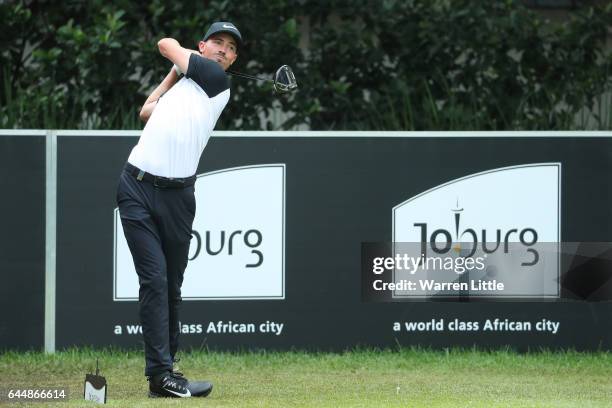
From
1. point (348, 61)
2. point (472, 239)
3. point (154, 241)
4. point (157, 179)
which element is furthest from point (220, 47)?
point (348, 61)

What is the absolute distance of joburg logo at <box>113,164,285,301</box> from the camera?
8328mm

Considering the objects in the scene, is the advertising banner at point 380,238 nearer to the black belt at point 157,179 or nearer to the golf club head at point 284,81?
the golf club head at point 284,81

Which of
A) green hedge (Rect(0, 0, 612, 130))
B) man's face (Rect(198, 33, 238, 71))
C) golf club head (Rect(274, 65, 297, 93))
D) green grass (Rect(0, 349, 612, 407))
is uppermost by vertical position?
green hedge (Rect(0, 0, 612, 130))

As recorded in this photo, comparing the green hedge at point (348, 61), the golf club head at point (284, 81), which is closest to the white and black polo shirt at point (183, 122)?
the golf club head at point (284, 81)

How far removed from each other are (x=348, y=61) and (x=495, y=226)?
3.17 metres

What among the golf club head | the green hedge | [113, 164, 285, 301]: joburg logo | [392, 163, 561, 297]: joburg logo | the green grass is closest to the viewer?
the green grass

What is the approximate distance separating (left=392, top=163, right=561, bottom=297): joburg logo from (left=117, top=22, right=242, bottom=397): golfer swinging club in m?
2.35

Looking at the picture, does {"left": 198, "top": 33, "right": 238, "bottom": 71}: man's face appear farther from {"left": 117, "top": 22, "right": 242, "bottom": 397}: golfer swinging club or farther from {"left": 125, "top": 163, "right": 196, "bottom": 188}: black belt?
{"left": 125, "top": 163, "right": 196, "bottom": 188}: black belt

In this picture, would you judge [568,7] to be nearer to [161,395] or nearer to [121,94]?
[121,94]

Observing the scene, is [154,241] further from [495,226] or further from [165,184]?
[495,226]

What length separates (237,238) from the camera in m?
8.35

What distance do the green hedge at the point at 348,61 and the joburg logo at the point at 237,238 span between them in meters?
2.05

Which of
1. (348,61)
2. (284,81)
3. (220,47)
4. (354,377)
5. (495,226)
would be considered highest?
(348,61)

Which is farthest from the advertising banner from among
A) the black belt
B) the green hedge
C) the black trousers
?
the black belt
